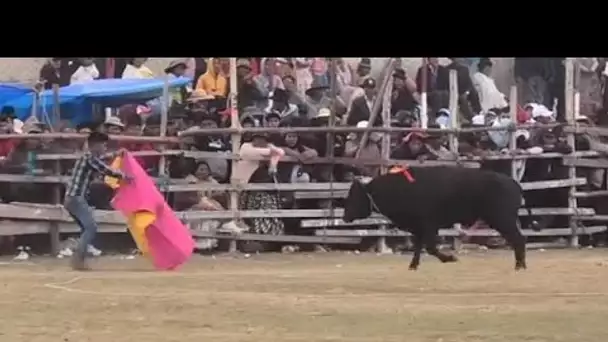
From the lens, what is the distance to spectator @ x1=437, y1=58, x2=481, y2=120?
1712 centimetres

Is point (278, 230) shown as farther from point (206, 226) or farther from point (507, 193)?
point (507, 193)

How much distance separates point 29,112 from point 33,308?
822 cm

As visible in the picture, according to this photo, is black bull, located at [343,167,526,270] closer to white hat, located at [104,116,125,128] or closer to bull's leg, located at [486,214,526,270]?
bull's leg, located at [486,214,526,270]

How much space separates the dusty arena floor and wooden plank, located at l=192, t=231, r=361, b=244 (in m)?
2.19

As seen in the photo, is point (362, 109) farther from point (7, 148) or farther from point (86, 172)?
point (86, 172)

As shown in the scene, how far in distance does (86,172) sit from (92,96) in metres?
3.03

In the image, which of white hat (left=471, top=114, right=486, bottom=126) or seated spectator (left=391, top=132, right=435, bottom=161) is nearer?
seated spectator (left=391, top=132, right=435, bottom=161)

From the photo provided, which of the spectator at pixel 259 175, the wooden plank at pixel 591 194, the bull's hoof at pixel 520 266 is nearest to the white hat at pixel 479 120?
the wooden plank at pixel 591 194

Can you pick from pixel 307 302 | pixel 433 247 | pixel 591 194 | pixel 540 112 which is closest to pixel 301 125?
pixel 540 112

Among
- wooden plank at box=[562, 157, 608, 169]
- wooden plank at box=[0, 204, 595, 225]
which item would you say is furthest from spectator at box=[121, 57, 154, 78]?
wooden plank at box=[562, 157, 608, 169]

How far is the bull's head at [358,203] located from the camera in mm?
15984

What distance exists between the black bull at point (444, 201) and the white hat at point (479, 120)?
2.80 meters

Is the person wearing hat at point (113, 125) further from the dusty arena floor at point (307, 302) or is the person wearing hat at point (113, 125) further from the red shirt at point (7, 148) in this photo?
the dusty arena floor at point (307, 302)
